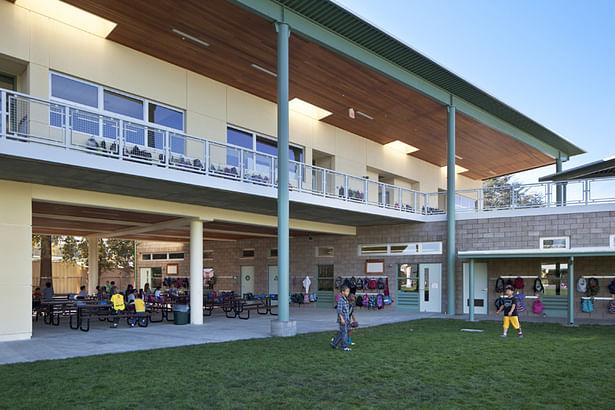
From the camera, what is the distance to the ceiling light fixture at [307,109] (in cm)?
1973

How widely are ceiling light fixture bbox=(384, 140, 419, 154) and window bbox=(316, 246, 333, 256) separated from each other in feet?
20.4

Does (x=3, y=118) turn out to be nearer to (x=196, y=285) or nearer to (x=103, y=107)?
(x=103, y=107)

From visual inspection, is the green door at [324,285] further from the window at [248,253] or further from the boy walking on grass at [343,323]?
the boy walking on grass at [343,323]

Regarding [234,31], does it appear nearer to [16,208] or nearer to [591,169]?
[16,208]

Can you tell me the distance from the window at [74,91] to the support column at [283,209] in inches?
208

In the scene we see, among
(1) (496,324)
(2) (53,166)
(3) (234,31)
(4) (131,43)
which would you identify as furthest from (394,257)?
(2) (53,166)

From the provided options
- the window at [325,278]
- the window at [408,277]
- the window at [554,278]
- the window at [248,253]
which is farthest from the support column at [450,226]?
the window at [248,253]

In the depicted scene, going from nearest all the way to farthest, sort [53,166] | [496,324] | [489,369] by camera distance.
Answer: [489,369]
[53,166]
[496,324]

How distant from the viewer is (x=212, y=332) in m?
13.2

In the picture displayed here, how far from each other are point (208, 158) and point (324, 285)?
40.1 ft

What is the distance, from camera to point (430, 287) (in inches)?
805

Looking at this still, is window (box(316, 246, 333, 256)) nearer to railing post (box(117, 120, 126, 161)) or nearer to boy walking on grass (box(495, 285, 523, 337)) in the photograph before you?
boy walking on grass (box(495, 285, 523, 337))

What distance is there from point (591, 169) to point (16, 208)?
14381 mm

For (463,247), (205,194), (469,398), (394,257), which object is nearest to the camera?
(469,398)
